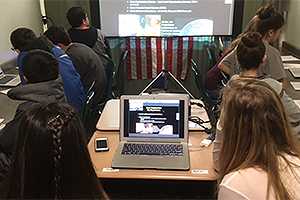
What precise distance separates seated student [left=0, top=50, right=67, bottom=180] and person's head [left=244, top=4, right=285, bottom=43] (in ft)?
5.26

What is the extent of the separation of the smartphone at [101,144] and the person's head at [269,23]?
154 cm

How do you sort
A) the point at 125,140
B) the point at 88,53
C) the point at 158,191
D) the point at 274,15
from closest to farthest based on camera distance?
the point at 125,140, the point at 158,191, the point at 274,15, the point at 88,53

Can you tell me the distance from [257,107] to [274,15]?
64.3 inches

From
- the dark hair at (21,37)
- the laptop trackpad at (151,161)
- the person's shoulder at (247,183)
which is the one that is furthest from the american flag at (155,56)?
the person's shoulder at (247,183)

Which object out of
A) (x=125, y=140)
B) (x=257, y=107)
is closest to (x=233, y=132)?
(x=257, y=107)

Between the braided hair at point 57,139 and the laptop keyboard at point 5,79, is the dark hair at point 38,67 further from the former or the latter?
the laptop keyboard at point 5,79

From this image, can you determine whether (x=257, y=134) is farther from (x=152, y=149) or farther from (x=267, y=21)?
(x=267, y=21)

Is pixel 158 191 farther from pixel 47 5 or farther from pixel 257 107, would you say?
pixel 47 5

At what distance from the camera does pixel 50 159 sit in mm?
991

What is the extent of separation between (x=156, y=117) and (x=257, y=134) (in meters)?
0.70

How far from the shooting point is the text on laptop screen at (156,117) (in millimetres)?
1871

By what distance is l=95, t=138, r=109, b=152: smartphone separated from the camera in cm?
186

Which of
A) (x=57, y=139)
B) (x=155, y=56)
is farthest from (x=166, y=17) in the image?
(x=57, y=139)

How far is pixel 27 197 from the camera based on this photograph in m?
1.00
